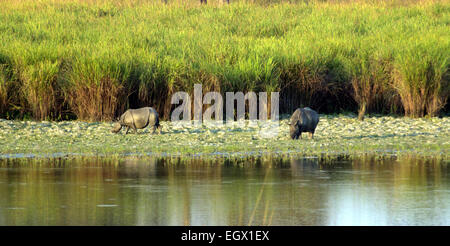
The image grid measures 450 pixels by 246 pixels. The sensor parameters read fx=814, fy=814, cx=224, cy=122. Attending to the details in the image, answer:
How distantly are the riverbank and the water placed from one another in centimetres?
105

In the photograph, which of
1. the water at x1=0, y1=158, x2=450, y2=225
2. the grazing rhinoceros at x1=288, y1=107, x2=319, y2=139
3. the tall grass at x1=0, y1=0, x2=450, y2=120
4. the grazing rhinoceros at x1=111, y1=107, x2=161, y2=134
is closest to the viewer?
the water at x1=0, y1=158, x2=450, y2=225

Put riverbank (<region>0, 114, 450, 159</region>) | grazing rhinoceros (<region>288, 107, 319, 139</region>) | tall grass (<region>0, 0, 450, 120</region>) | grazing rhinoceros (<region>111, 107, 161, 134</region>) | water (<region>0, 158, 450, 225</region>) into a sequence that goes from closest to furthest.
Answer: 1. water (<region>0, 158, 450, 225</region>)
2. riverbank (<region>0, 114, 450, 159</region>)
3. grazing rhinoceros (<region>288, 107, 319, 139</region>)
4. grazing rhinoceros (<region>111, 107, 161, 134</region>)
5. tall grass (<region>0, 0, 450, 120</region>)

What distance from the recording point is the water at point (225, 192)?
764 centimetres

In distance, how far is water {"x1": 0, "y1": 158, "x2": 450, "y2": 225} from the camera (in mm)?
7639

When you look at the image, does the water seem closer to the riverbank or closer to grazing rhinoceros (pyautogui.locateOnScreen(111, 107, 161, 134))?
the riverbank

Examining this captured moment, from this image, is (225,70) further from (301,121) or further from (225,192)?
(225,192)

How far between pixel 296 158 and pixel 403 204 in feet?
13.8

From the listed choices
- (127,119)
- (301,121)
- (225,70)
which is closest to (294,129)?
(301,121)

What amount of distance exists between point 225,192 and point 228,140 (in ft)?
19.0

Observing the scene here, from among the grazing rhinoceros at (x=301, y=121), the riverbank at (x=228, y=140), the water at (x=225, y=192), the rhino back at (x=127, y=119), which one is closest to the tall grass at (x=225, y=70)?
the riverbank at (x=228, y=140)

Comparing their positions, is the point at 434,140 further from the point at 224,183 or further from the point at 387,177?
the point at 224,183

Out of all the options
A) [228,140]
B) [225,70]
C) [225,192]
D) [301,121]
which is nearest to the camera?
[225,192]

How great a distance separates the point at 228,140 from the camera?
48.9 feet

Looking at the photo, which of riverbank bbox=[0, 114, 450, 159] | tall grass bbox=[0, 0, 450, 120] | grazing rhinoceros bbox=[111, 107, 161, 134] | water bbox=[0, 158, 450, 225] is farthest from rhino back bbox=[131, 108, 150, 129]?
water bbox=[0, 158, 450, 225]
